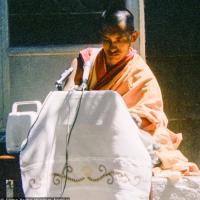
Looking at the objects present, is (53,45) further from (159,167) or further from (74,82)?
(159,167)

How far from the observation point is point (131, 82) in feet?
10.9

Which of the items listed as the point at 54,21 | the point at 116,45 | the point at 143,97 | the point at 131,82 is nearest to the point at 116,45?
the point at 116,45

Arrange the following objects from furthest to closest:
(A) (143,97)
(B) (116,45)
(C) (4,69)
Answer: (C) (4,69), (B) (116,45), (A) (143,97)

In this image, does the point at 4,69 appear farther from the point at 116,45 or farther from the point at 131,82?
the point at 131,82

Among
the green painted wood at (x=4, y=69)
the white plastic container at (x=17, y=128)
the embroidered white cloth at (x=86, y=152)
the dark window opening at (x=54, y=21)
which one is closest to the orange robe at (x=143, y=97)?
the embroidered white cloth at (x=86, y=152)

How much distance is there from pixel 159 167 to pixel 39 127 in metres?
0.88

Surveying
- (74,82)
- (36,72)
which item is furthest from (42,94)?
(74,82)

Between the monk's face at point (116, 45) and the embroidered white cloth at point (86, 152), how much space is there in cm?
58

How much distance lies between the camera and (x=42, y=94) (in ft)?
14.7

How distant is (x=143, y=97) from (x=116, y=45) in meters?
0.42

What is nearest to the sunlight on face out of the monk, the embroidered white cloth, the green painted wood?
the monk

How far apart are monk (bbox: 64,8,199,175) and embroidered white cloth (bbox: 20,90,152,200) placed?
0.73ft

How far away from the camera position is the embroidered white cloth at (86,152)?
284cm

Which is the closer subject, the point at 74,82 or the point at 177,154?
the point at 177,154
